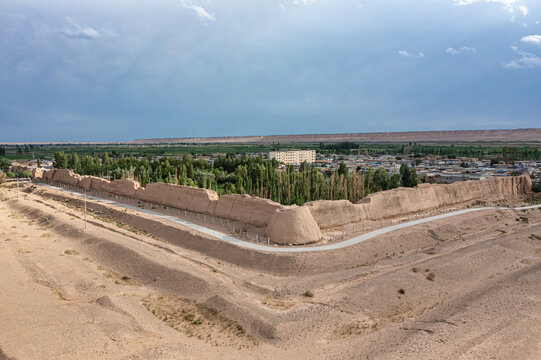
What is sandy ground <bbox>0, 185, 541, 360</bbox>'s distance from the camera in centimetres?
1188

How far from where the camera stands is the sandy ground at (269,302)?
1188 centimetres

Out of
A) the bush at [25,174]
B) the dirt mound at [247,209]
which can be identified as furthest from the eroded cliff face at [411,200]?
the bush at [25,174]

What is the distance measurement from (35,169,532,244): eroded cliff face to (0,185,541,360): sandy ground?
2.98m

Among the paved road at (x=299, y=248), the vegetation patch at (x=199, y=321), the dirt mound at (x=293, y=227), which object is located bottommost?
the vegetation patch at (x=199, y=321)

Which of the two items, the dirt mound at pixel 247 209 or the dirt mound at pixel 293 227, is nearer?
the dirt mound at pixel 293 227

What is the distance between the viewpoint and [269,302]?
14.8m

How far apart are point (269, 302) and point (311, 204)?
8.72 meters

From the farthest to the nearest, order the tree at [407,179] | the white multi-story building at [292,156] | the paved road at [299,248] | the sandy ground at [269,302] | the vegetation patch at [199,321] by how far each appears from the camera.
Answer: the white multi-story building at [292,156]
the tree at [407,179]
the paved road at [299,248]
the vegetation patch at [199,321]
the sandy ground at [269,302]

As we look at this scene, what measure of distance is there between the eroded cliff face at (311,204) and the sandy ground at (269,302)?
2976 millimetres

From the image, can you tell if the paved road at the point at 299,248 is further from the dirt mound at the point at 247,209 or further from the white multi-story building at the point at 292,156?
the white multi-story building at the point at 292,156

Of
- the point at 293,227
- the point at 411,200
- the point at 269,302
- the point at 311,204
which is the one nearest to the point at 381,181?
the point at 411,200

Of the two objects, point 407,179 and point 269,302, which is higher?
point 407,179

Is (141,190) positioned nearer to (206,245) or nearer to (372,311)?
(206,245)

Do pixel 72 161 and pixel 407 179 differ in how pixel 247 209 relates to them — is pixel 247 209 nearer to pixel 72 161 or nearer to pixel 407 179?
pixel 407 179
